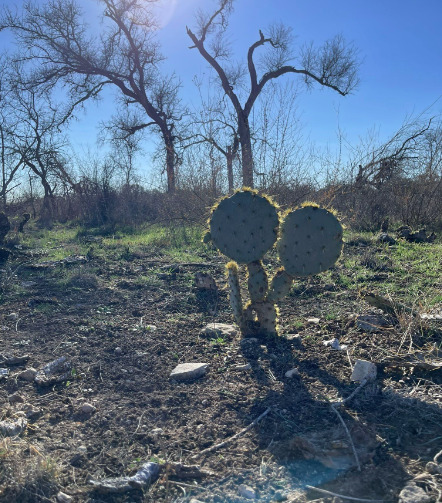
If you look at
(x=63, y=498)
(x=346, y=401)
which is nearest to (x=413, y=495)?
(x=346, y=401)

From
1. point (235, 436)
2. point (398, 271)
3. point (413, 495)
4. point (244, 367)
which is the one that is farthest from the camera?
point (398, 271)

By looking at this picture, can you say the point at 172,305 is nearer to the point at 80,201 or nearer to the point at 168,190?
the point at 168,190

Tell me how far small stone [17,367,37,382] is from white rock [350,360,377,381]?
83.4 inches

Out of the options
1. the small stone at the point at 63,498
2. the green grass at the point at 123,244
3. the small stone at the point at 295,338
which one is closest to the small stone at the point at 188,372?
the small stone at the point at 295,338

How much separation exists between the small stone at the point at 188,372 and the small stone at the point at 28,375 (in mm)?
940

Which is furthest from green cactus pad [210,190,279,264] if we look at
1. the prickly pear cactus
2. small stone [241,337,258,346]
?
small stone [241,337,258,346]

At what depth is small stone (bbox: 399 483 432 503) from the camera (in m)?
1.77

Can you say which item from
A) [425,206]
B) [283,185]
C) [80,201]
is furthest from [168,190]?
[425,206]

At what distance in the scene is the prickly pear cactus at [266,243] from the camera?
133 inches

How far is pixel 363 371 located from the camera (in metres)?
2.85

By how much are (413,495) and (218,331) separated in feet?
7.35

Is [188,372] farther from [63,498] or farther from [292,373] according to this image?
[63,498]

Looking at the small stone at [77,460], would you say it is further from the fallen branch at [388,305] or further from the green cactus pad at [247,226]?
the fallen branch at [388,305]

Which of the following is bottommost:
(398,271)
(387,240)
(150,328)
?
(150,328)
